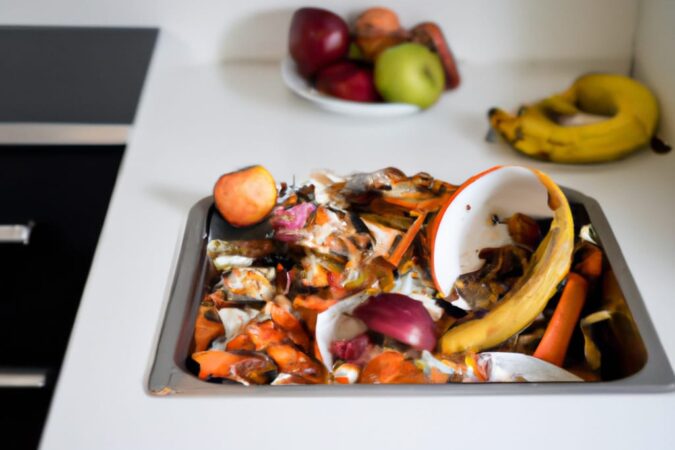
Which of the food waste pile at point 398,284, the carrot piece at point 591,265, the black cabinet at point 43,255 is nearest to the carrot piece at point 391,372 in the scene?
the food waste pile at point 398,284

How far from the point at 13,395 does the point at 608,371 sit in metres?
0.68

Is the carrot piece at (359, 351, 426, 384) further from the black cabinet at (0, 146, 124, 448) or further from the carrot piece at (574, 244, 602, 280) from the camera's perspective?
the black cabinet at (0, 146, 124, 448)

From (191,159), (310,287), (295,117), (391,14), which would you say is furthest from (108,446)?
(391,14)

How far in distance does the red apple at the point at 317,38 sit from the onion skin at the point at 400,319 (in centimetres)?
49

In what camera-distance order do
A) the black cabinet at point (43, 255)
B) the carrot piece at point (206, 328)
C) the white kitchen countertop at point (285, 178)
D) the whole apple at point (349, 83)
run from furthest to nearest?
the whole apple at point (349, 83), the black cabinet at point (43, 255), the carrot piece at point (206, 328), the white kitchen countertop at point (285, 178)

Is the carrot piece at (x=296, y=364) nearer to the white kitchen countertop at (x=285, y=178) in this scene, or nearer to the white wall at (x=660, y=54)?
the white kitchen countertop at (x=285, y=178)

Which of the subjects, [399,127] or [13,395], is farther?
[399,127]

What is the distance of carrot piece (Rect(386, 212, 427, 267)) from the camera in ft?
2.33

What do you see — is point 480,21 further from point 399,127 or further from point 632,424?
point 632,424

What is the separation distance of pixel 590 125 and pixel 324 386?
55 cm

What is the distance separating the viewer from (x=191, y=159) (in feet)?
2.93

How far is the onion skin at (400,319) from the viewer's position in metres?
0.62

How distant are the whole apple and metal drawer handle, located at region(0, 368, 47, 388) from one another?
569 mm

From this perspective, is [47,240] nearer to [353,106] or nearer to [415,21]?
[353,106]
